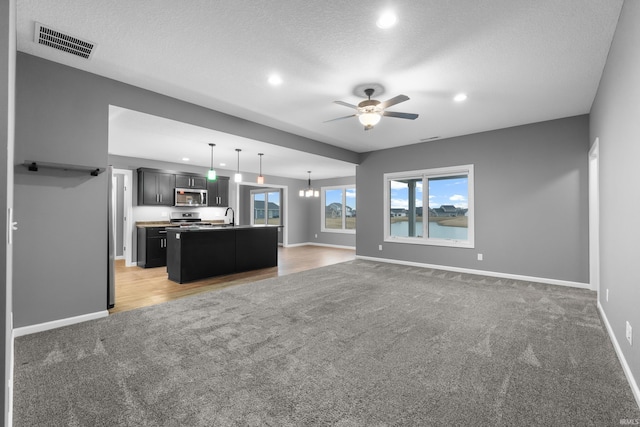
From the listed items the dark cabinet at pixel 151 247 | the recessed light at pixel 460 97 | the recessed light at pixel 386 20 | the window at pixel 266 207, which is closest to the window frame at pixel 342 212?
the window at pixel 266 207

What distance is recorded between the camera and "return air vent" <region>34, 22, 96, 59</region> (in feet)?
8.24

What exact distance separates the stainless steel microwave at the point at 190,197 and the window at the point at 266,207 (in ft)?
11.6

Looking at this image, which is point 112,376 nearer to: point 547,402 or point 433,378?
point 433,378

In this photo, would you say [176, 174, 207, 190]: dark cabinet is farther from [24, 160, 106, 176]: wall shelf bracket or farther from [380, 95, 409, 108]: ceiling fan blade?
[380, 95, 409, 108]: ceiling fan blade

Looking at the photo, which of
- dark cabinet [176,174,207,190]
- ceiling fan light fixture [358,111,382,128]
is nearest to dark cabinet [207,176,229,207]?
dark cabinet [176,174,207,190]

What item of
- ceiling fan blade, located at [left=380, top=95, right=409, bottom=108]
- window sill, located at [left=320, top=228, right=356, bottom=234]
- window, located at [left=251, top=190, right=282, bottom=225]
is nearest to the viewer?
ceiling fan blade, located at [left=380, top=95, right=409, bottom=108]

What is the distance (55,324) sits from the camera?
293 cm

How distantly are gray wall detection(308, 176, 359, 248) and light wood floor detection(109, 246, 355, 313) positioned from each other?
108 inches

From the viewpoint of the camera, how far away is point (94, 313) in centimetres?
318

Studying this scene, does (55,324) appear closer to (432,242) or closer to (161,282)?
(161,282)

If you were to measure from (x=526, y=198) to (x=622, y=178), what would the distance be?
3066mm

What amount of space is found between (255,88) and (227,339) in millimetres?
2927

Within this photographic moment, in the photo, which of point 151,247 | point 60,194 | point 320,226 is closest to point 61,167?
point 60,194

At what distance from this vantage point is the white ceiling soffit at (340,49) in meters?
2.25
